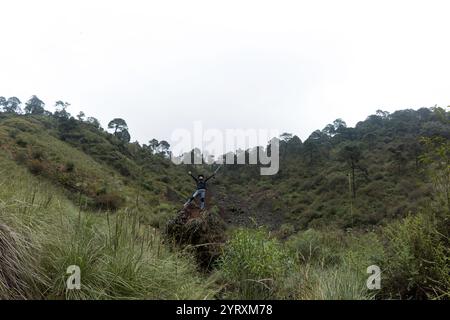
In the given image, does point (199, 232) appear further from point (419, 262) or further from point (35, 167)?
point (35, 167)

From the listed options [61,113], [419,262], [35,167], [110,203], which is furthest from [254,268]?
[61,113]

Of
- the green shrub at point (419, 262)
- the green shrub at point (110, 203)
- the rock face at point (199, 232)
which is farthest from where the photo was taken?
the green shrub at point (110, 203)

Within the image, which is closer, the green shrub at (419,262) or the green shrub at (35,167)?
the green shrub at (419,262)

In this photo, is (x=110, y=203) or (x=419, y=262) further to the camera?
(x=110, y=203)

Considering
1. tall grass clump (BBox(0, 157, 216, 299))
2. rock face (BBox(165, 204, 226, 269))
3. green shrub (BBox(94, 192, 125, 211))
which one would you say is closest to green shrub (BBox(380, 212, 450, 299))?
tall grass clump (BBox(0, 157, 216, 299))

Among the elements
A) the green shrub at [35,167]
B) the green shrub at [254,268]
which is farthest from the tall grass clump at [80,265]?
the green shrub at [35,167]

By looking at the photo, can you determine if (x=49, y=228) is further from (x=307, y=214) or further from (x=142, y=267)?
(x=307, y=214)

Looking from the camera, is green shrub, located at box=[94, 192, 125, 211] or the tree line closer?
green shrub, located at box=[94, 192, 125, 211]

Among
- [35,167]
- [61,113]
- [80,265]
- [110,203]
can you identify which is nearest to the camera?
[80,265]

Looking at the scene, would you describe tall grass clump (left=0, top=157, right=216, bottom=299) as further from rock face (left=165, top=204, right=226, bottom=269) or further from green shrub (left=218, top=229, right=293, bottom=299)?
rock face (left=165, top=204, right=226, bottom=269)

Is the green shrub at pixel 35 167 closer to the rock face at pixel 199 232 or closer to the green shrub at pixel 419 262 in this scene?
the rock face at pixel 199 232

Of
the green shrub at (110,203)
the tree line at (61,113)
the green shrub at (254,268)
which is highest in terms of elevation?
the tree line at (61,113)

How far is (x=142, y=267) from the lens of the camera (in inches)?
128

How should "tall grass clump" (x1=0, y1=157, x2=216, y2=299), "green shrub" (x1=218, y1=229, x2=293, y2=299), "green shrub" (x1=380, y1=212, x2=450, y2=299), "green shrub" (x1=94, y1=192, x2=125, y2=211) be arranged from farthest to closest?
"green shrub" (x1=94, y1=192, x2=125, y2=211) → "green shrub" (x1=218, y1=229, x2=293, y2=299) → "green shrub" (x1=380, y1=212, x2=450, y2=299) → "tall grass clump" (x1=0, y1=157, x2=216, y2=299)
